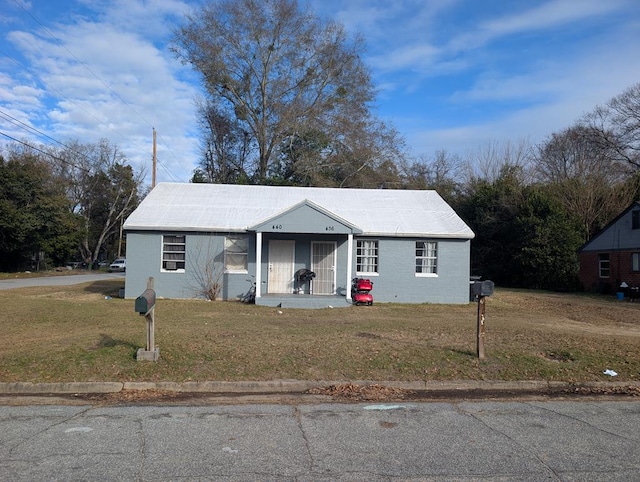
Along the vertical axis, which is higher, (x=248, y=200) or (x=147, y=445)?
(x=248, y=200)

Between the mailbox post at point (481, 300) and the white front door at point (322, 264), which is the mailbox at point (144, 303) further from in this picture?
the white front door at point (322, 264)

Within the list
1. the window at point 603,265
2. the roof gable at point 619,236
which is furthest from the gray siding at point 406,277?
the window at point 603,265

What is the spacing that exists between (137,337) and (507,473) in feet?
27.3

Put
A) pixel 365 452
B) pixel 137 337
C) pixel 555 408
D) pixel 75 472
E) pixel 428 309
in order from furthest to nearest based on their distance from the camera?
1. pixel 428 309
2. pixel 137 337
3. pixel 555 408
4. pixel 365 452
5. pixel 75 472

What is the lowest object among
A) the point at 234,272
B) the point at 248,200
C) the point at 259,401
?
the point at 259,401

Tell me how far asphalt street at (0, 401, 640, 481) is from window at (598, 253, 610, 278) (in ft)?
87.0

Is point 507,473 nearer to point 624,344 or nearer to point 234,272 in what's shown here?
point 624,344

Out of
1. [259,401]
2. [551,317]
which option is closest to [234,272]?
[551,317]

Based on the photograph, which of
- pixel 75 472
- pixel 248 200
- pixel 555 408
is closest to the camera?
pixel 75 472

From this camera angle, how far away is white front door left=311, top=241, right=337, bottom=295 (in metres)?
21.6

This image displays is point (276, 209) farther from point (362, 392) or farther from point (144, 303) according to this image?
point (362, 392)

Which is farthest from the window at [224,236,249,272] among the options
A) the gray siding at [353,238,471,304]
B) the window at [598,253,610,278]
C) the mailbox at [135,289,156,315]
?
the window at [598,253,610,278]

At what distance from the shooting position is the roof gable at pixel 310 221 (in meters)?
20.0

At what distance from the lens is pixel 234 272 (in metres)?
21.1
